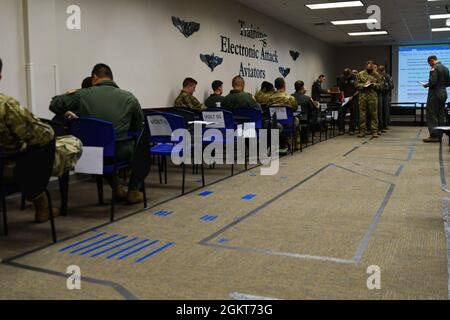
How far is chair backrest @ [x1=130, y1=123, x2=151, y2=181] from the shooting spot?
12.9ft

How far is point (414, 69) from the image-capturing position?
17875mm

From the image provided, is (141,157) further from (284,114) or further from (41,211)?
(284,114)

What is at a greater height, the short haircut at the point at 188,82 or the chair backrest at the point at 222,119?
the short haircut at the point at 188,82

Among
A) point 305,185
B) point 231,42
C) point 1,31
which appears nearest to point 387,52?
point 231,42

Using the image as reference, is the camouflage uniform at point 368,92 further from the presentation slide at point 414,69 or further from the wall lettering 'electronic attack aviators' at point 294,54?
the presentation slide at point 414,69

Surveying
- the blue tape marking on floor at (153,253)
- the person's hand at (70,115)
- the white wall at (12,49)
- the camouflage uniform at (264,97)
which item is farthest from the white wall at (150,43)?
the blue tape marking on floor at (153,253)

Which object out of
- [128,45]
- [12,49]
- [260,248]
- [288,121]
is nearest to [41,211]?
[260,248]

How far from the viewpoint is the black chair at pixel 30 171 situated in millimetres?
2963

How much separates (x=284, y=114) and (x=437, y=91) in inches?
135

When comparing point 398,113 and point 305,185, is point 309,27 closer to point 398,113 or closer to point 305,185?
point 398,113

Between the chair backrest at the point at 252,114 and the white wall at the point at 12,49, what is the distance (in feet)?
9.59

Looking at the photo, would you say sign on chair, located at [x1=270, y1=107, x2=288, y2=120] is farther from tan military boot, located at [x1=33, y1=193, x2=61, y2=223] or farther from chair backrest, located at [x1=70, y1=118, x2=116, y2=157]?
tan military boot, located at [x1=33, y1=193, x2=61, y2=223]

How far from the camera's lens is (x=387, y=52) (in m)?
18.5

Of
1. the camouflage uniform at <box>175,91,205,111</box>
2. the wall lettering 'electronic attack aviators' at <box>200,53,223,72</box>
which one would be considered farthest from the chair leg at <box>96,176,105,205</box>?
the wall lettering 'electronic attack aviators' at <box>200,53,223,72</box>
